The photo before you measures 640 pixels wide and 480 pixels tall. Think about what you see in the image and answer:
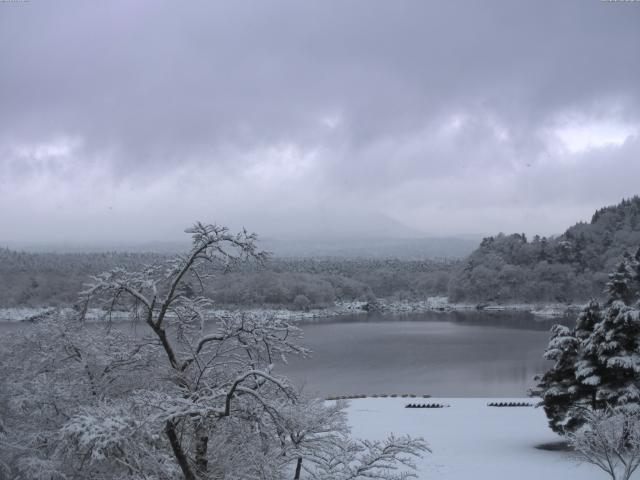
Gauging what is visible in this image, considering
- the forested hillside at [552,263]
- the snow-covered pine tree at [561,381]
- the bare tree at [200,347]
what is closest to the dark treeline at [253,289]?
the forested hillside at [552,263]

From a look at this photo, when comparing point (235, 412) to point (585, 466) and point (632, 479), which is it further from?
point (585, 466)

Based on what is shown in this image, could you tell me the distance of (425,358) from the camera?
104ft

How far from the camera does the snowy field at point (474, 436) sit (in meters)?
10.7

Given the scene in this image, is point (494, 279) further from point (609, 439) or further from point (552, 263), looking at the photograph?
point (609, 439)

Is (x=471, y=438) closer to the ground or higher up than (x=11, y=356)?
closer to the ground

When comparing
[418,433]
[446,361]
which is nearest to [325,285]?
[446,361]

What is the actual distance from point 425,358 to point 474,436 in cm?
1756

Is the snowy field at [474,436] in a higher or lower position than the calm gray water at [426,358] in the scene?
higher

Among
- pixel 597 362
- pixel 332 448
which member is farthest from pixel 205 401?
pixel 597 362

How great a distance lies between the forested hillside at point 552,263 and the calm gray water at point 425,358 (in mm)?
19391

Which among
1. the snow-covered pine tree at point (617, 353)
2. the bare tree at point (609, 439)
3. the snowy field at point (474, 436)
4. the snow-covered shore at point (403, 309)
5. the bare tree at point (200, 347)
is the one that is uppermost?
the bare tree at point (200, 347)

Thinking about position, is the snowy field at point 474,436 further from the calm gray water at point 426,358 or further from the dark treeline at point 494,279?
the dark treeline at point 494,279

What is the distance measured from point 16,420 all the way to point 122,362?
3.29 metres

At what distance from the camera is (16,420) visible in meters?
6.92
